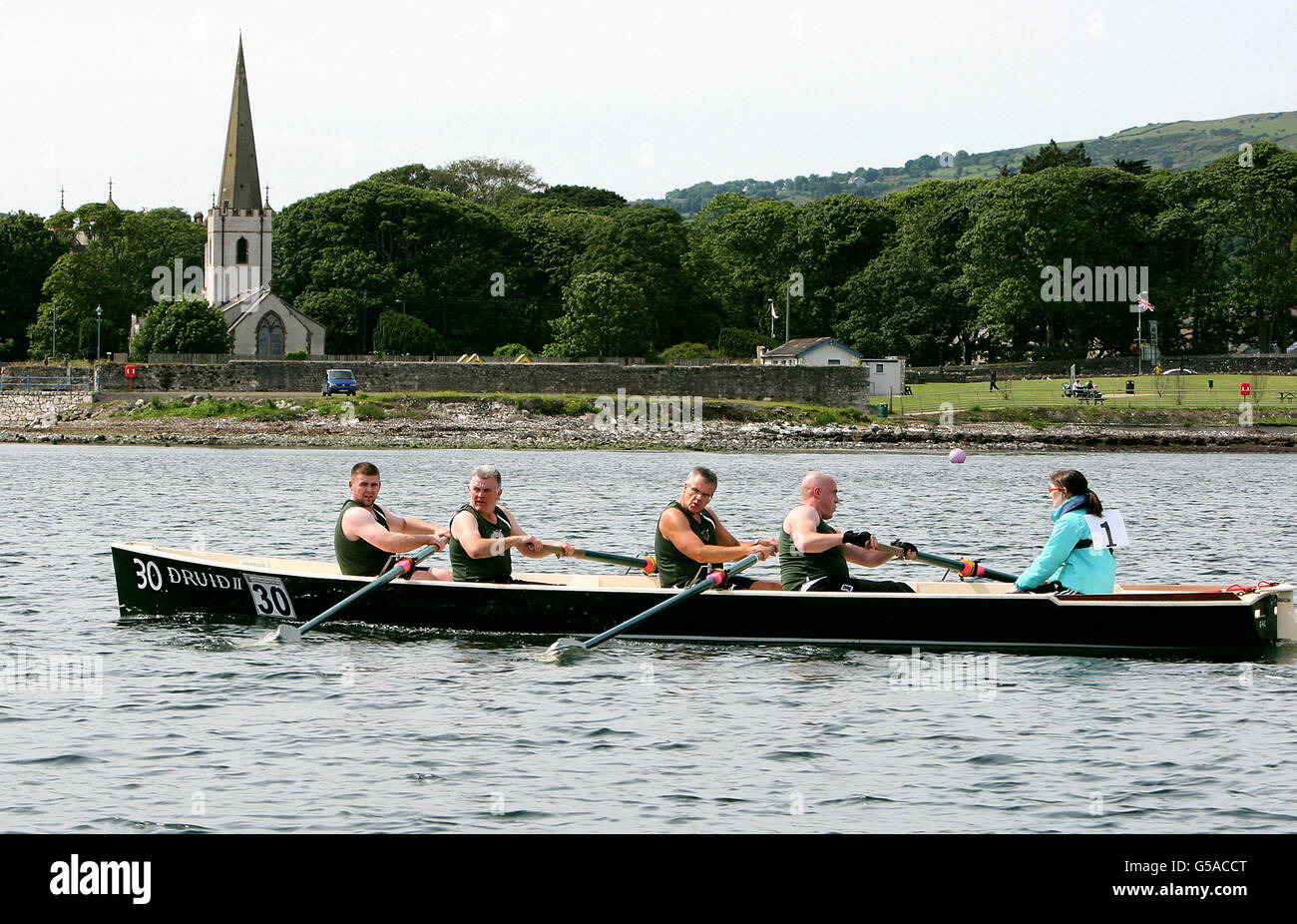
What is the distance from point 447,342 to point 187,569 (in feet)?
233

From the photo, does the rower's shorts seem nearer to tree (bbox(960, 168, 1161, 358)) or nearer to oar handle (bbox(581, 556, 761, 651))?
oar handle (bbox(581, 556, 761, 651))

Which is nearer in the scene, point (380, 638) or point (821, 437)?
point (380, 638)

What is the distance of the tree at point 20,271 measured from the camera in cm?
8675

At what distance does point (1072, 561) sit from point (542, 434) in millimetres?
47335

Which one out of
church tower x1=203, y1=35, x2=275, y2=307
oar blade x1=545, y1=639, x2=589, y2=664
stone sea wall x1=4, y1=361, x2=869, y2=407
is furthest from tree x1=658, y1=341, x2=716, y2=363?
oar blade x1=545, y1=639, x2=589, y2=664

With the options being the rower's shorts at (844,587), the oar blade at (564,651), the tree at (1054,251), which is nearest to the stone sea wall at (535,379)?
the tree at (1054,251)

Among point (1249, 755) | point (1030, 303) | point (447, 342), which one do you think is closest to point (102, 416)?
point (447, 342)

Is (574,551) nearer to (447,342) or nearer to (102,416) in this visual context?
(102,416)

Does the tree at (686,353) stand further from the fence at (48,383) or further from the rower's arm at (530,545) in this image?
the rower's arm at (530,545)

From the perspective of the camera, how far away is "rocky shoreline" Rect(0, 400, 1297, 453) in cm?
5791

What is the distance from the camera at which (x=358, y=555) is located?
14977 mm

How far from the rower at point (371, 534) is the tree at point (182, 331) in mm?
58323

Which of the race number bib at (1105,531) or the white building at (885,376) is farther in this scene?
the white building at (885,376)
